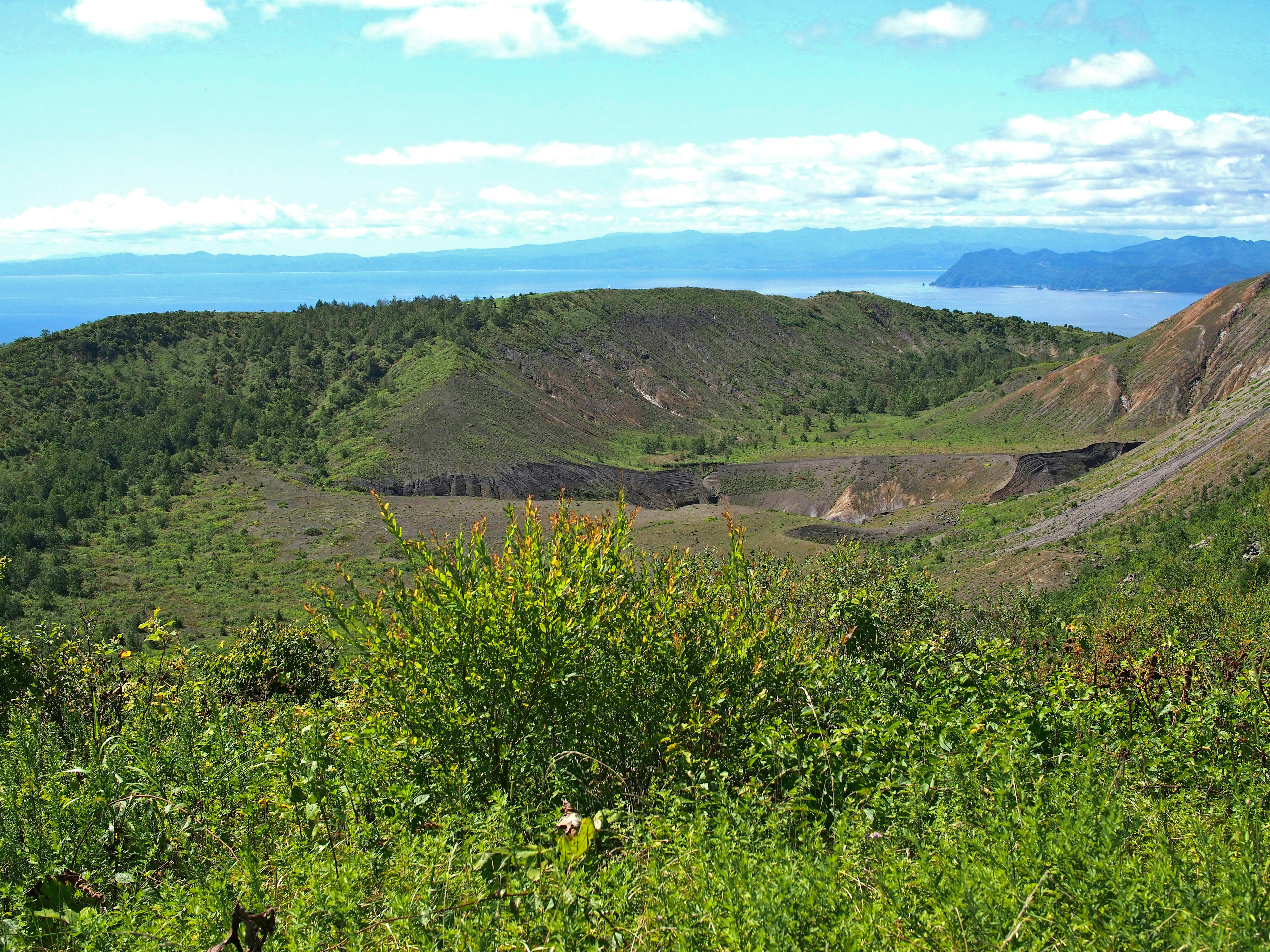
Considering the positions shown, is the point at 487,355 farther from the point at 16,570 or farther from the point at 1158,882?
the point at 1158,882

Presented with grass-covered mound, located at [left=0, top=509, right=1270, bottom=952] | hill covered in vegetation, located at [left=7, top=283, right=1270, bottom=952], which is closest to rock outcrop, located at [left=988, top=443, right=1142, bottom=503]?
hill covered in vegetation, located at [left=7, top=283, right=1270, bottom=952]

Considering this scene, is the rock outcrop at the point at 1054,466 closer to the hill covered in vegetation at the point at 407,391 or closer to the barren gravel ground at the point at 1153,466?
the barren gravel ground at the point at 1153,466

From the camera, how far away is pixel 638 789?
659 centimetres

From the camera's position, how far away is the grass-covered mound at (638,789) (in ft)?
13.6

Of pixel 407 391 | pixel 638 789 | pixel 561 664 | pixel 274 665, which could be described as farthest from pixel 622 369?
pixel 561 664

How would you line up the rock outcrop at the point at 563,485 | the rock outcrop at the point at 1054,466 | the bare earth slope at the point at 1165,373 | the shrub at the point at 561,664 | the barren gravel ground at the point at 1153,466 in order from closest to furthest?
the shrub at the point at 561,664
the barren gravel ground at the point at 1153,466
the rock outcrop at the point at 1054,466
the rock outcrop at the point at 563,485
the bare earth slope at the point at 1165,373

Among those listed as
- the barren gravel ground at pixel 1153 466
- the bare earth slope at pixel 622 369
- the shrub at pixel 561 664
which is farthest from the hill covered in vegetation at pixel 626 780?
the bare earth slope at pixel 622 369

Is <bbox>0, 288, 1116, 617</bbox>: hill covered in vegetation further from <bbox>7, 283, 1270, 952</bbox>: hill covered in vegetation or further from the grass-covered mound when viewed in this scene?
the grass-covered mound

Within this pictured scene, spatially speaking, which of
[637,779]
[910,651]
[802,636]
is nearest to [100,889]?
[637,779]

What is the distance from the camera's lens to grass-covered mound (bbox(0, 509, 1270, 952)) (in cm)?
416

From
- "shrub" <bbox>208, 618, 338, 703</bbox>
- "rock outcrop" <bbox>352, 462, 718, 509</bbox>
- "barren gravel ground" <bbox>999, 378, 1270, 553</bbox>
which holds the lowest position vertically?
"rock outcrop" <bbox>352, 462, 718, 509</bbox>

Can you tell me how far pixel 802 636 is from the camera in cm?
862

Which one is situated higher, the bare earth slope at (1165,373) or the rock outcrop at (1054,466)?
the bare earth slope at (1165,373)

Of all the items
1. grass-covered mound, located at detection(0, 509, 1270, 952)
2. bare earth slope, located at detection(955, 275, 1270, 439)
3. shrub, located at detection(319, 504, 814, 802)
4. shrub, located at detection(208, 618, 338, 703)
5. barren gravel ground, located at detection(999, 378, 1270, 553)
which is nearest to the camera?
grass-covered mound, located at detection(0, 509, 1270, 952)
